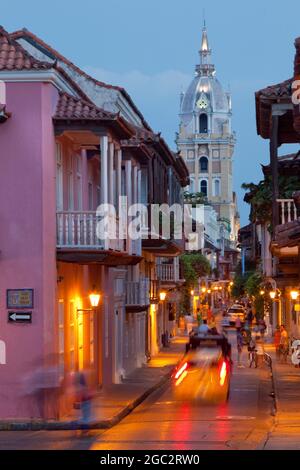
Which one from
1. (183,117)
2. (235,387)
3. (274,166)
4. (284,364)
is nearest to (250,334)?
(284,364)

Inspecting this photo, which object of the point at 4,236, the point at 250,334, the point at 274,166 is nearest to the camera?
the point at 4,236

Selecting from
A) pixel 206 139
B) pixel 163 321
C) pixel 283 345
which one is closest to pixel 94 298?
pixel 283 345

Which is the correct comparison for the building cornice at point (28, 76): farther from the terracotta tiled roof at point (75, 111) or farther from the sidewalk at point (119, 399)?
the sidewalk at point (119, 399)

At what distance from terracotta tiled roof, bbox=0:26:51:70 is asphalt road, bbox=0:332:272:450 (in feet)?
24.4

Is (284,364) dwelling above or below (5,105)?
below

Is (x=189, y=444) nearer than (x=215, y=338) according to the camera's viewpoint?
Yes

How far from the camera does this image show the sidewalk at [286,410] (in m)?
20.6

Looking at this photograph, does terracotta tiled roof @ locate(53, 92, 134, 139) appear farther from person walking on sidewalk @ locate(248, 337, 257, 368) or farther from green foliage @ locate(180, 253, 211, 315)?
green foliage @ locate(180, 253, 211, 315)

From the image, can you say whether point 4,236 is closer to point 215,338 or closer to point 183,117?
point 215,338

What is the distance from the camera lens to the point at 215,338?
3278cm

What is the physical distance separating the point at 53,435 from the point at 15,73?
24.3ft

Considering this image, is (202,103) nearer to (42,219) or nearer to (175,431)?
(42,219)

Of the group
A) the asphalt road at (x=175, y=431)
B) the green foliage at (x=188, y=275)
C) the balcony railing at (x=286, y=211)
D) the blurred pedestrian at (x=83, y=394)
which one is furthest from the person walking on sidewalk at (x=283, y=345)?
the green foliage at (x=188, y=275)

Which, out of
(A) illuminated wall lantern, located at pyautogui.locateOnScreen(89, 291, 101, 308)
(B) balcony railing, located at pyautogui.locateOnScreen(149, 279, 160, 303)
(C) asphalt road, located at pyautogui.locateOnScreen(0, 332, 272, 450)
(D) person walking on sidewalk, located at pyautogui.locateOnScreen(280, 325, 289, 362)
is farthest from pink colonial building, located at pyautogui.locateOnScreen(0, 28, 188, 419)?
(B) balcony railing, located at pyautogui.locateOnScreen(149, 279, 160, 303)
